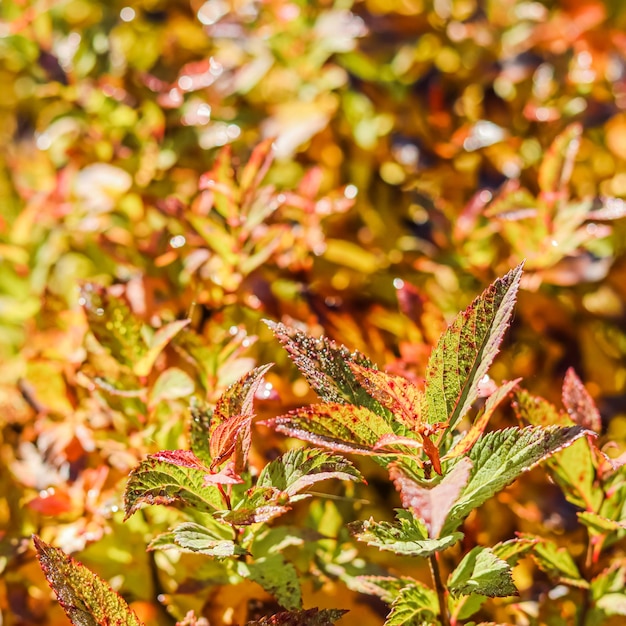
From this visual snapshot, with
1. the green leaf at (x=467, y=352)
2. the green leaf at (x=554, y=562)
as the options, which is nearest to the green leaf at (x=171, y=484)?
the green leaf at (x=467, y=352)

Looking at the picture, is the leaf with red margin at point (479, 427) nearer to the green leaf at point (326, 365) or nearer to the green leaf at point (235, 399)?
the green leaf at point (326, 365)

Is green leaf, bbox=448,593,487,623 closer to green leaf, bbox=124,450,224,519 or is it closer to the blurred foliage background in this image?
the blurred foliage background

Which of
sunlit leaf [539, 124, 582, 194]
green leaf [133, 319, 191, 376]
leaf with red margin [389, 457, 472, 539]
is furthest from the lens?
sunlit leaf [539, 124, 582, 194]

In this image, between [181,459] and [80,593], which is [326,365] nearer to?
[181,459]

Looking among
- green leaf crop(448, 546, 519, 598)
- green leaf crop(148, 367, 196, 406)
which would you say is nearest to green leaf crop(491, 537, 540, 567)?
green leaf crop(448, 546, 519, 598)

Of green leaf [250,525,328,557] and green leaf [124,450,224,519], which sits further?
green leaf [250,525,328,557]

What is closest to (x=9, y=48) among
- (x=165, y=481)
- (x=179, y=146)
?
(x=179, y=146)
